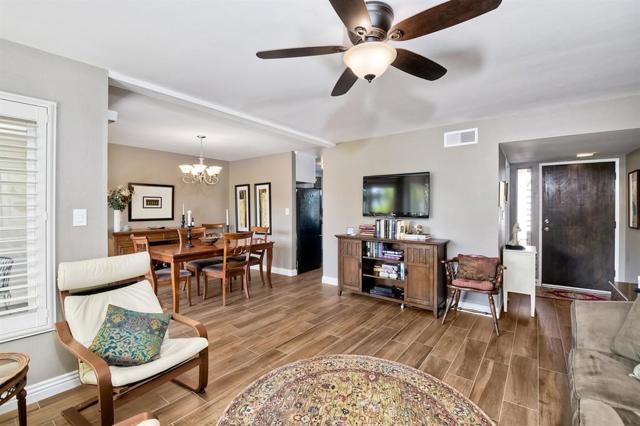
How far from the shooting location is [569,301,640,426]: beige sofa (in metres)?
1.23

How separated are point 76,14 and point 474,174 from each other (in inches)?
158

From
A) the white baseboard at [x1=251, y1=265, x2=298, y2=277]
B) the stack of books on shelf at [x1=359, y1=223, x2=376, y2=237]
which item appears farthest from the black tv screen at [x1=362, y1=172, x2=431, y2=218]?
the white baseboard at [x1=251, y1=265, x2=298, y2=277]

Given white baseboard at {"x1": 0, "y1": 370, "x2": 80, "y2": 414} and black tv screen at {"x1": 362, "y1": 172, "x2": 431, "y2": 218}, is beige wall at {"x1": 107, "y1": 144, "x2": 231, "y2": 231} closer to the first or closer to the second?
white baseboard at {"x1": 0, "y1": 370, "x2": 80, "y2": 414}

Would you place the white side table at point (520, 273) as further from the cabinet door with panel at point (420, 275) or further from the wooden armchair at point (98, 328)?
the wooden armchair at point (98, 328)

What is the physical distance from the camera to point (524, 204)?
5074 millimetres

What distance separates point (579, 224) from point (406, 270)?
3175 millimetres

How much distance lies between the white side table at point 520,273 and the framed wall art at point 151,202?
5716 mm

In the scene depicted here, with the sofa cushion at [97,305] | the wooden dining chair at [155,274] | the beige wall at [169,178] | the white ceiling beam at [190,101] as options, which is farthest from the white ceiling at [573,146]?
the beige wall at [169,178]

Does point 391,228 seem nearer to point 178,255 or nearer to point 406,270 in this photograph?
point 406,270

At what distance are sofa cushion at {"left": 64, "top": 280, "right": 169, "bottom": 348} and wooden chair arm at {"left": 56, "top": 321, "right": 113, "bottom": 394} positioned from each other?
0.06 meters

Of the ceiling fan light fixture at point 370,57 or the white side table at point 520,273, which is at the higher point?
the ceiling fan light fixture at point 370,57

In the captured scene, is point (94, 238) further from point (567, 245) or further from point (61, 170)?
point (567, 245)

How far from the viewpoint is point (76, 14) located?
5.67ft

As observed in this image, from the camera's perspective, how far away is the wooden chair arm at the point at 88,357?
60.8 inches
